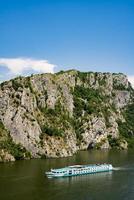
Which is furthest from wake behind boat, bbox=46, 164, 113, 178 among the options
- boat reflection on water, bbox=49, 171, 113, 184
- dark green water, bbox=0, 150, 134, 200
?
dark green water, bbox=0, 150, 134, 200

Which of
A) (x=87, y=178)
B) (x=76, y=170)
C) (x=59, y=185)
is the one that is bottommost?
(x=59, y=185)

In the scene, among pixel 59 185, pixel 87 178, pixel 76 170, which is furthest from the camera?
pixel 76 170

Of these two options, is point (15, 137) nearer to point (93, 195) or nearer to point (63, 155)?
point (63, 155)

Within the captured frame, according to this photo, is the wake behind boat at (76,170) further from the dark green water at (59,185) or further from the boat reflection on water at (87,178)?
the dark green water at (59,185)

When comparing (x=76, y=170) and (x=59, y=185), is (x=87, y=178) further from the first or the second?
(x=59, y=185)

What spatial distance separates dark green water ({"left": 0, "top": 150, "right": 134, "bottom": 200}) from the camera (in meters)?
86.8

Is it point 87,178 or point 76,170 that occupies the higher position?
point 76,170

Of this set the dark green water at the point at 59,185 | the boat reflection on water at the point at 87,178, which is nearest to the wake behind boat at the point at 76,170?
the boat reflection on water at the point at 87,178

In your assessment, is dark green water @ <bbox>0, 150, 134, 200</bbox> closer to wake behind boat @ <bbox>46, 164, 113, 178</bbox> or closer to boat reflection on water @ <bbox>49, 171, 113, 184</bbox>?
boat reflection on water @ <bbox>49, 171, 113, 184</bbox>

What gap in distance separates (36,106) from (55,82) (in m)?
28.0

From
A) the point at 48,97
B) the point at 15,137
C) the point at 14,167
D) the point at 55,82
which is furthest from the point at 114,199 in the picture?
the point at 55,82

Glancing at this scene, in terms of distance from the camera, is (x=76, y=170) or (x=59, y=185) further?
(x=76, y=170)

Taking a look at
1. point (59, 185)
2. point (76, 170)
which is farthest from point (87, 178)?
point (59, 185)

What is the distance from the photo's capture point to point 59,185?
9988 cm
